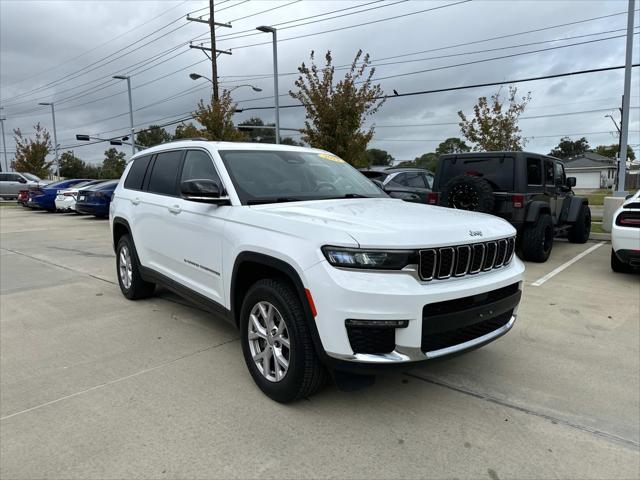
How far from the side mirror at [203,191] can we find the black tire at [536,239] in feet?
20.5

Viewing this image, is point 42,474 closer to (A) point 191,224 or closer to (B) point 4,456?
(B) point 4,456

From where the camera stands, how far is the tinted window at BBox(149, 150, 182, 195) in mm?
4738

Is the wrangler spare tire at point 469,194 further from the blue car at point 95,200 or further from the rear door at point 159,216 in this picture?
the blue car at point 95,200

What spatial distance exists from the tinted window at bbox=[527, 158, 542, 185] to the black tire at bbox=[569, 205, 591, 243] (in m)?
2.41

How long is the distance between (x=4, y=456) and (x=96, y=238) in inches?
412

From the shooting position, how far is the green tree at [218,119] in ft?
72.6

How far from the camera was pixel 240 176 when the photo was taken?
3.88 meters

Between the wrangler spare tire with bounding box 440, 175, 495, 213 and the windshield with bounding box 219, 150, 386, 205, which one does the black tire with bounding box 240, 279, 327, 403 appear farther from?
the wrangler spare tire with bounding box 440, 175, 495, 213

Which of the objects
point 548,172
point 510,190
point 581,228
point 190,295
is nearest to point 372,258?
point 190,295

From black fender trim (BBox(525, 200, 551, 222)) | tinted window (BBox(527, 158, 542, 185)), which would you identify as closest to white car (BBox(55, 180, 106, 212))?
tinted window (BBox(527, 158, 542, 185))

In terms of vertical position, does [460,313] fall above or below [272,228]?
below

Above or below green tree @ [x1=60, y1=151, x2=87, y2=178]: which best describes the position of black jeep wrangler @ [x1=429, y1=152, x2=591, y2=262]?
below

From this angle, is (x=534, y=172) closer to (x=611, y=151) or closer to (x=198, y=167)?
(x=198, y=167)

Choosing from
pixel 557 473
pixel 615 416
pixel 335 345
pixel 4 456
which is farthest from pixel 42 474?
pixel 615 416
